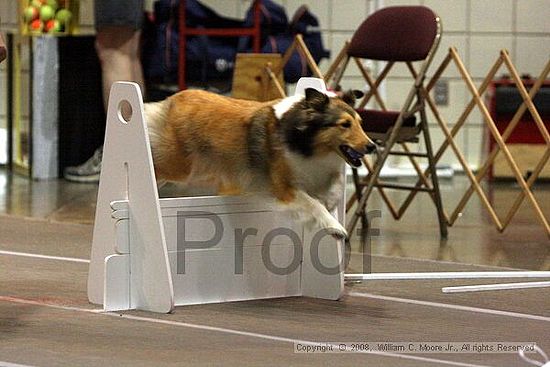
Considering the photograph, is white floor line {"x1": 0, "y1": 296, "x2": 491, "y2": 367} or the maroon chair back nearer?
white floor line {"x1": 0, "y1": 296, "x2": 491, "y2": 367}

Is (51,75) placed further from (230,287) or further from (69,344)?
(69,344)

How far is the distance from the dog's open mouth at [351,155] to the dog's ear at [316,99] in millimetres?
152

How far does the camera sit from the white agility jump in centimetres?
365

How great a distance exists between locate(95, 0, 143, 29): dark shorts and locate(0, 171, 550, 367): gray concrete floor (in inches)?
73.3

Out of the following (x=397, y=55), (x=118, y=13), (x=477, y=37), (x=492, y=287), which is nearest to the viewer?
(x=492, y=287)

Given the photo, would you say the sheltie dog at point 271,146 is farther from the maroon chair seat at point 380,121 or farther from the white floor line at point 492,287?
the maroon chair seat at point 380,121

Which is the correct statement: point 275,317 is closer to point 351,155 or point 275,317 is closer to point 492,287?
point 351,155

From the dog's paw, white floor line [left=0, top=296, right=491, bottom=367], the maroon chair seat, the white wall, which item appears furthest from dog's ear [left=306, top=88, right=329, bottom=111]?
the white wall

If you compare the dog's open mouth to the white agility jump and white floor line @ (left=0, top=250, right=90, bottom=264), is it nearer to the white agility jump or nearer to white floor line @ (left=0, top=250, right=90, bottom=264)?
the white agility jump

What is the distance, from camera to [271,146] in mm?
3818

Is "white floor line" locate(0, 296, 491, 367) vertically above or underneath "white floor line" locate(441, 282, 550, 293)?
above

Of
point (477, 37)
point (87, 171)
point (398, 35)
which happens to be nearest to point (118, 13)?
point (87, 171)

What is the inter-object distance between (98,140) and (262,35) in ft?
4.38

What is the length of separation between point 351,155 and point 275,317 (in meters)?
0.57
